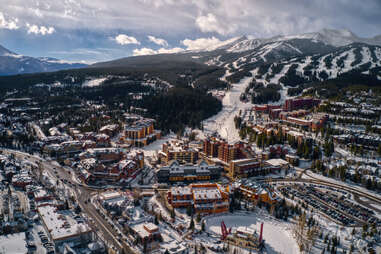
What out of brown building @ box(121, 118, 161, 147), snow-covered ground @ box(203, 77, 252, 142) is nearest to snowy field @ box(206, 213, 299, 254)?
snow-covered ground @ box(203, 77, 252, 142)

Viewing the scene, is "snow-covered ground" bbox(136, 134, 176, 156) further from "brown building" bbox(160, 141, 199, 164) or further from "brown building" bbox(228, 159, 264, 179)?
"brown building" bbox(228, 159, 264, 179)

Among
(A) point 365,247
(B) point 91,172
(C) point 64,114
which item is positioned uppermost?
(C) point 64,114

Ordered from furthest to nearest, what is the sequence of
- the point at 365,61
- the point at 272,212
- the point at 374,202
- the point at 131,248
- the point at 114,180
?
the point at 365,61 → the point at 114,180 → the point at 374,202 → the point at 272,212 → the point at 131,248

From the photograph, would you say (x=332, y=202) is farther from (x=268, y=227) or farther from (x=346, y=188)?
(x=268, y=227)

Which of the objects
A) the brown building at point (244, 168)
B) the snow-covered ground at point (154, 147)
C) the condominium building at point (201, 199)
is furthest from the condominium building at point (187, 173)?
the snow-covered ground at point (154, 147)

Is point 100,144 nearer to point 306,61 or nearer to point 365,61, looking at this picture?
point 306,61

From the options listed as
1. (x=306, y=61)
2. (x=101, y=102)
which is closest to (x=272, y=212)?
(x=101, y=102)

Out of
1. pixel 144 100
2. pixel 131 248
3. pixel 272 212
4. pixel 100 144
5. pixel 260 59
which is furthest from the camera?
pixel 260 59
